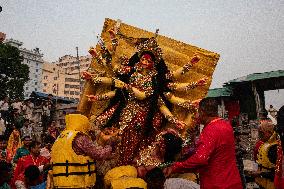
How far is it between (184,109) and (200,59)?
117 cm

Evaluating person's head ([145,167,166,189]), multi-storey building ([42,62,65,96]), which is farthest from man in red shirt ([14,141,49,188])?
multi-storey building ([42,62,65,96])

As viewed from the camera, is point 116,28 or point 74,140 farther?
point 116,28

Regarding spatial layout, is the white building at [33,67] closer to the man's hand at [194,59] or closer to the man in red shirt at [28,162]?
the man in red shirt at [28,162]

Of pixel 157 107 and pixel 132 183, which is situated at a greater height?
pixel 157 107

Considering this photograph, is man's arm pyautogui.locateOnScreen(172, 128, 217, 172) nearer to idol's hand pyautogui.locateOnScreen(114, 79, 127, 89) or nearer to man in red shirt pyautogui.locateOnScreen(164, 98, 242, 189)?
man in red shirt pyautogui.locateOnScreen(164, 98, 242, 189)

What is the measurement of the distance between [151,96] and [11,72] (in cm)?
4628

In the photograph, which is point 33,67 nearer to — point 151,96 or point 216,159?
point 151,96

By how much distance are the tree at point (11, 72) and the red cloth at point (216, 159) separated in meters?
46.9

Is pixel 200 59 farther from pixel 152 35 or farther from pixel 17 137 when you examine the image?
pixel 17 137

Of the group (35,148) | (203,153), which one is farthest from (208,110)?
(35,148)

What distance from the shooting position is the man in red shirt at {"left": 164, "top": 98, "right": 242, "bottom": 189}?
4.41m

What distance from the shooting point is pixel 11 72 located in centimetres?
4925

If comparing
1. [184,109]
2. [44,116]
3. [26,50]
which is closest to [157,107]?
[184,109]

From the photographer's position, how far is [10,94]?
48.1 metres
